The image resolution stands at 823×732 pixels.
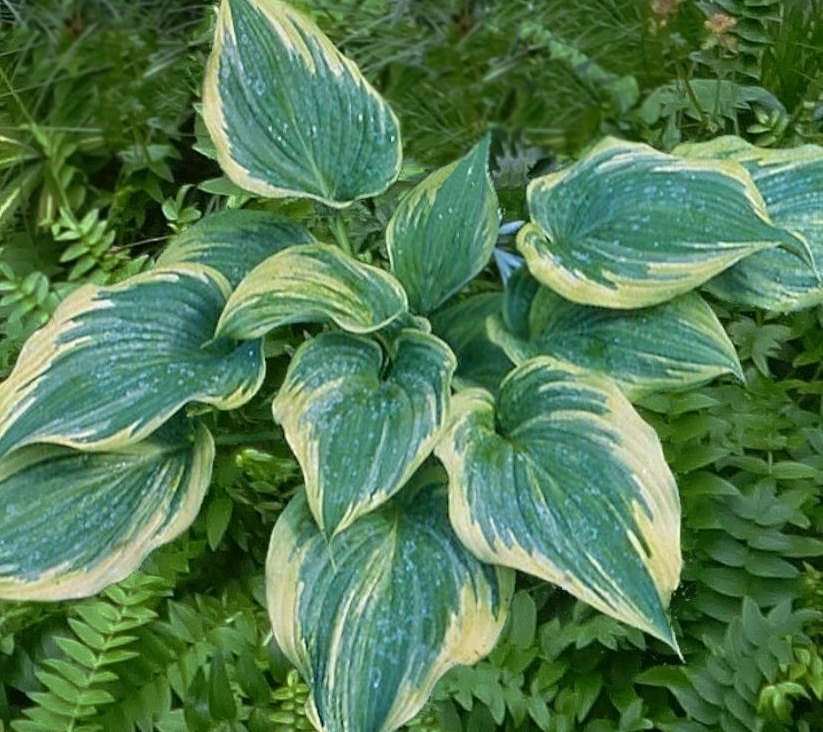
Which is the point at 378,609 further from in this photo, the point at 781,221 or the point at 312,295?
the point at 781,221

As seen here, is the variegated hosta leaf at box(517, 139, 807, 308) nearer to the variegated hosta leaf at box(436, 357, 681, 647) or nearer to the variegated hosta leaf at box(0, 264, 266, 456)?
the variegated hosta leaf at box(436, 357, 681, 647)

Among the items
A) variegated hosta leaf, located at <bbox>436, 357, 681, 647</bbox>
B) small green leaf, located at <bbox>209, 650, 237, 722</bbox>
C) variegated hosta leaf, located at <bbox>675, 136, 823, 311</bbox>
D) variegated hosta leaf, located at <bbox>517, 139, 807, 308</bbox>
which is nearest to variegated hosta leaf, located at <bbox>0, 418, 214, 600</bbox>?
small green leaf, located at <bbox>209, 650, 237, 722</bbox>

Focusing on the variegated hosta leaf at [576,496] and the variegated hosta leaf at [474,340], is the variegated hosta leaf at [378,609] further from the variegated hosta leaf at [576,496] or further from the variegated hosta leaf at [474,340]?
the variegated hosta leaf at [474,340]

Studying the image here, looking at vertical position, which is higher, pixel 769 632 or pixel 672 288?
pixel 672 288

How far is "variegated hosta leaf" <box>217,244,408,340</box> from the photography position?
92 centimetres

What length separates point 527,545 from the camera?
0.83 m

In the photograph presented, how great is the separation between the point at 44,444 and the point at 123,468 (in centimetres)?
7

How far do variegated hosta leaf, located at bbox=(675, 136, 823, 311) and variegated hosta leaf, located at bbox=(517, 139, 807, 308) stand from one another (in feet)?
0.21

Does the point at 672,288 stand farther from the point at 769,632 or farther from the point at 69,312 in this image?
the point at 69,312

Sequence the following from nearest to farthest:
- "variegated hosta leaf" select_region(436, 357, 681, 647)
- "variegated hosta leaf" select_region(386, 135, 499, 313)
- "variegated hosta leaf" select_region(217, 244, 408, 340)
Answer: "variegated hosta leaf" select_region(436, 357, 681, 647)
"variegated hosta leaf" select_region(217, 244, 408, 340)
"variegated hosta leaf" select_region(386, 135, 499, 313)

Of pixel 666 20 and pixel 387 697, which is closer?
pixel 387 697

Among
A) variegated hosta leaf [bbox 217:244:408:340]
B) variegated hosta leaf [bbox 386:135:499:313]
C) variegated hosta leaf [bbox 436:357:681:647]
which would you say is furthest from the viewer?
variegated hosta leaf [bbox 386:135:499:313]

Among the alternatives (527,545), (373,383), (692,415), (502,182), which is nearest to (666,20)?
(502,182)

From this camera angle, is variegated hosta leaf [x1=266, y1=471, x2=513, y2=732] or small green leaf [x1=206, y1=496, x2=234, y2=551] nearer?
variegated hosta leaf [x1=266, y1=471, x2=513, y2=732]
